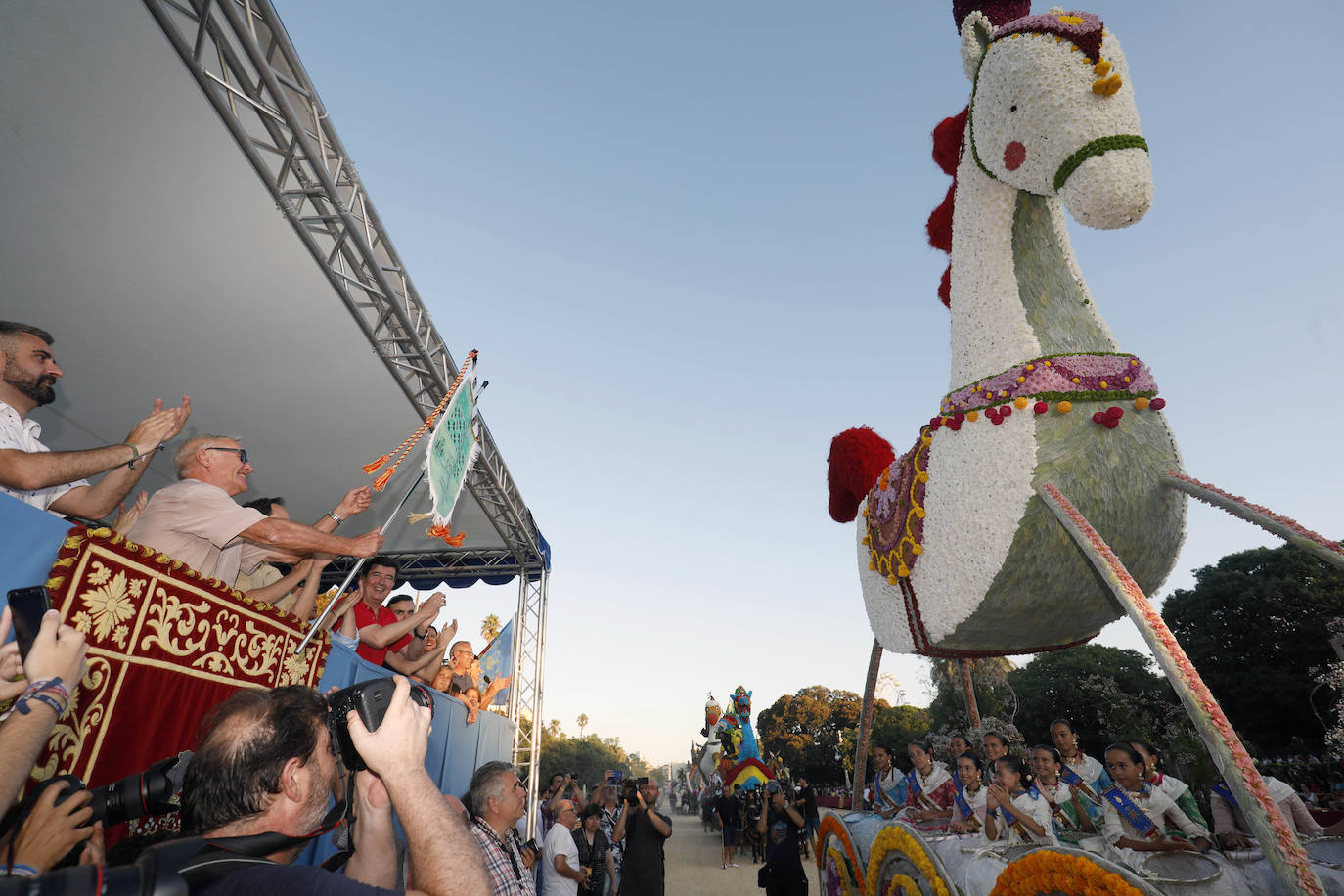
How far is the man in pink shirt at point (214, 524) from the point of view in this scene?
8.21ft

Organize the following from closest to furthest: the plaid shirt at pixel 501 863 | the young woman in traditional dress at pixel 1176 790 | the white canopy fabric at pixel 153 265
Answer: the plaid shirt at pixel 501 863
the young woman in traditional dress at pixel 1176 790
the white canopy fabric at pixel 153 265

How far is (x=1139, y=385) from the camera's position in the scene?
2686 mm

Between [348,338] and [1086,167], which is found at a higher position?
[348,338]

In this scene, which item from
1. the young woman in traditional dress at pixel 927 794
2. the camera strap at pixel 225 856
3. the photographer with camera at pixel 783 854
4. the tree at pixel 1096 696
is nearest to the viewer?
the camera strap at pixel 225 856

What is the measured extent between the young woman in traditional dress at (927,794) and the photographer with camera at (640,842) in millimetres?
1741

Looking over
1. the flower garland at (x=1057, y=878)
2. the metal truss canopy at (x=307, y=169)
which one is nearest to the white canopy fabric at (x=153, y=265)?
the metal truss canopy at (x=307, y=169)

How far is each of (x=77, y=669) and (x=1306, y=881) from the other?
2.93 metres

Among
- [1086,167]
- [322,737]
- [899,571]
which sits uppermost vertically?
[1086,167]

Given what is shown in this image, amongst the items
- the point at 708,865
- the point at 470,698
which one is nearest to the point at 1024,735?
the point at 708,865

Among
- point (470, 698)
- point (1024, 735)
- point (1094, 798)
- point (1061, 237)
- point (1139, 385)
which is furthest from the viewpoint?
point (1024, 735)

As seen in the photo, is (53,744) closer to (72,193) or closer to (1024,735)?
(72,193)

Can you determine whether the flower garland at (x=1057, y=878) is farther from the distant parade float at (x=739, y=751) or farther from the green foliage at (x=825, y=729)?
the green foliage at (x=825, y=729)

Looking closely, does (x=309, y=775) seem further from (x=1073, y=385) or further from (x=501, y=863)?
(x=1073, y=385)

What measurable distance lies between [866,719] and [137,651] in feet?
13.3
